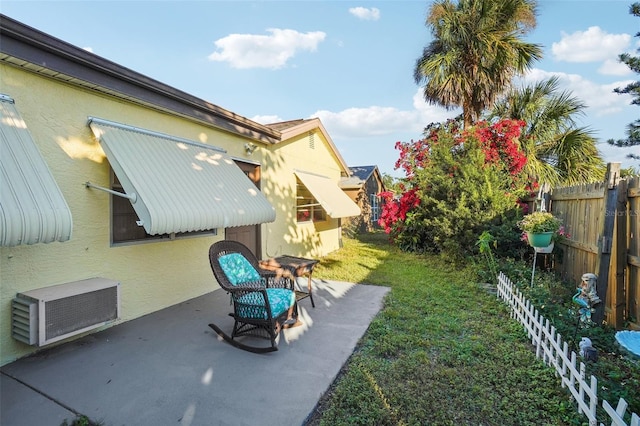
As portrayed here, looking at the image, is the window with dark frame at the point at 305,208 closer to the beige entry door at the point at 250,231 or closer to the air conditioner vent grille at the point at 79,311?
the beige entry door at the point at 250,231

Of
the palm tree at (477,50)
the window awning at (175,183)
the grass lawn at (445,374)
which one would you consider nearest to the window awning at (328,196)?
the window awning at (175,183)

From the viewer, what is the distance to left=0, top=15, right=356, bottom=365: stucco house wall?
450cm

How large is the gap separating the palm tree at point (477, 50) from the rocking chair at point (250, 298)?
13.7 metres

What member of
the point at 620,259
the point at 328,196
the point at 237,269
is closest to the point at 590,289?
the point at 620,259

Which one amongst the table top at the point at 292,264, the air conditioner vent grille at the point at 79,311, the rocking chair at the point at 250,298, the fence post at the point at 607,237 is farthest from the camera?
the table top at the point at 292,264

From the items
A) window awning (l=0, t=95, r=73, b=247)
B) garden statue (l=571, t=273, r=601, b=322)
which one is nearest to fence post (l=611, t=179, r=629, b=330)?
garden statue (l=571, t=273, r=601, b=322)

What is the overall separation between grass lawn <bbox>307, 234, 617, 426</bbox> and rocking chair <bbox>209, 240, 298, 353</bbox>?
1.31 m

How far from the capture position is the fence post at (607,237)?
531cm

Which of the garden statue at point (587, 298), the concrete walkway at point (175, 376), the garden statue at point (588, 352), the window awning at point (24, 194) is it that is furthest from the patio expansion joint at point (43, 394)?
the garden statue at point (587, 298)

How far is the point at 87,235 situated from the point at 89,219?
27 centimetres

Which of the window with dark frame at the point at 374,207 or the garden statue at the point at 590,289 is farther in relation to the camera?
the window with dark frame at the point at 374,207

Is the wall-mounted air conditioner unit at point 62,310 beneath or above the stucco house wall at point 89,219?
beneath

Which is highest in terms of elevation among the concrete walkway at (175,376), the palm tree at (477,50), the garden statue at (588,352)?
the palm tree at (477,50)

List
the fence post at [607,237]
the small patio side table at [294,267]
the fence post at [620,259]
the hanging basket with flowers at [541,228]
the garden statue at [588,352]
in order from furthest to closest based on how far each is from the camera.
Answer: the small patio side table at [294,267], the hanging basket with flowers at [541,228], the fence post at [607,237], the fence post at [620,259], the garden statue at [588,352]
